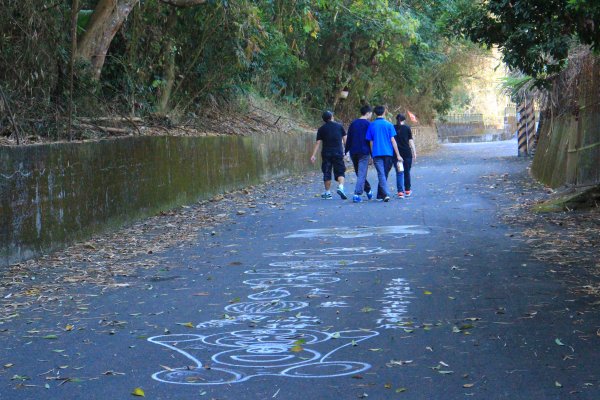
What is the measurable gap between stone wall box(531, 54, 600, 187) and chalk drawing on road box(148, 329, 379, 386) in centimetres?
938

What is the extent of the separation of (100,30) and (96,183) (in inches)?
143

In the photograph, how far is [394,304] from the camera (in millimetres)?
7582

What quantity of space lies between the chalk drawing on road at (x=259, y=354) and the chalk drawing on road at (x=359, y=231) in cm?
550

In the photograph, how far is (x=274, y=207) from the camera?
16703 mm

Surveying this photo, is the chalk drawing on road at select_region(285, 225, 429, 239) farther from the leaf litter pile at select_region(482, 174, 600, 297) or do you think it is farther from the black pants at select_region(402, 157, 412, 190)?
the black pants at select_region(402, 157, 412, 190)

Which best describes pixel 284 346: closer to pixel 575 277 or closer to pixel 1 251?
pixel 575 277

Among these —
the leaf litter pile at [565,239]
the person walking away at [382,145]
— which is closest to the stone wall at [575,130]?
the leaf litter pile at [565,239]

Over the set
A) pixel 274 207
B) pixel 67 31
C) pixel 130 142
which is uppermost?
pixel 67 31

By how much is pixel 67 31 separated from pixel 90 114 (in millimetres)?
1480

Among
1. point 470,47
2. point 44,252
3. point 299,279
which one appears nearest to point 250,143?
point 44,252

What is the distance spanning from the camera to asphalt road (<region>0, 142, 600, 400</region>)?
5.34 meters

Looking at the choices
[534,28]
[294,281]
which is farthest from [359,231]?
[534,28]

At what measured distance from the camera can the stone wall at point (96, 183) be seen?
34.4ft

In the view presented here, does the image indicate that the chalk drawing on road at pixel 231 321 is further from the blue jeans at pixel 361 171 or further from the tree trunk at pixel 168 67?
the tree trunk at pixel 168 67
